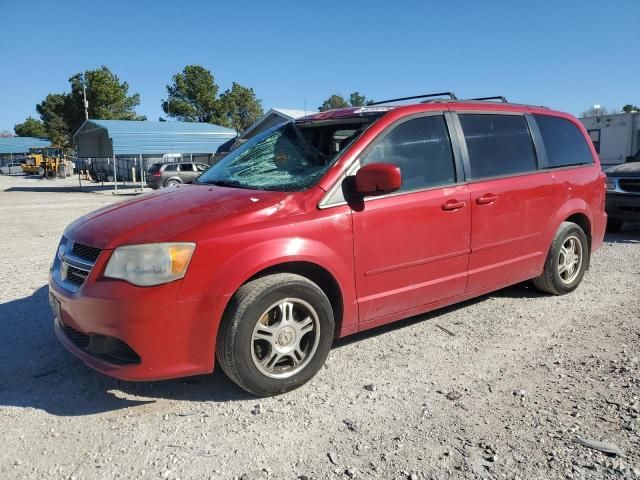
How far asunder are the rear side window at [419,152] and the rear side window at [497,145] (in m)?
0.26

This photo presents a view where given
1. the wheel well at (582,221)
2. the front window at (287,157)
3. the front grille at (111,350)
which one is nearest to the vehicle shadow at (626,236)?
the wheel well at (582,221)

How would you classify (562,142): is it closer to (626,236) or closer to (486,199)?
(486,199)

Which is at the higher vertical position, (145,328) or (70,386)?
(145,328)

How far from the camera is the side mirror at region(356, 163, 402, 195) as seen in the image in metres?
3.31

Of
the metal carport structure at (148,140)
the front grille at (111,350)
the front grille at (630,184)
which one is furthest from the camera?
the metal carport structure at (148,140)

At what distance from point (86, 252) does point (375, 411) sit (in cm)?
198

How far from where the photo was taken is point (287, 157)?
157 inches

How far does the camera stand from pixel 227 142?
34969 millimetres

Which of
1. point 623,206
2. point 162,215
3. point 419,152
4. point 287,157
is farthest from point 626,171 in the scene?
point 162,215

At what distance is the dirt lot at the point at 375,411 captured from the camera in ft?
8.37

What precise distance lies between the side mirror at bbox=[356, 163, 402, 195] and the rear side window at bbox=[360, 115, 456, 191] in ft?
0.86

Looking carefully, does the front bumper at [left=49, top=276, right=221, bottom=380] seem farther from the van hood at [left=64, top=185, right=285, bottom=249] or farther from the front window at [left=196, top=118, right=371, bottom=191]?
the front window at [left=196, top=118, right=371, bottom=191]

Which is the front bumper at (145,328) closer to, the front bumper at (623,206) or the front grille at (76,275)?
the front grille at (76,275)

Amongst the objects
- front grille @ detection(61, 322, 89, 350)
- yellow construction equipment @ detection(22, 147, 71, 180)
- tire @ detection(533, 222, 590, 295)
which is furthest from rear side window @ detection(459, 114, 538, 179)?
yellow construction equipment @ detection(22, 147, 71, 180)
